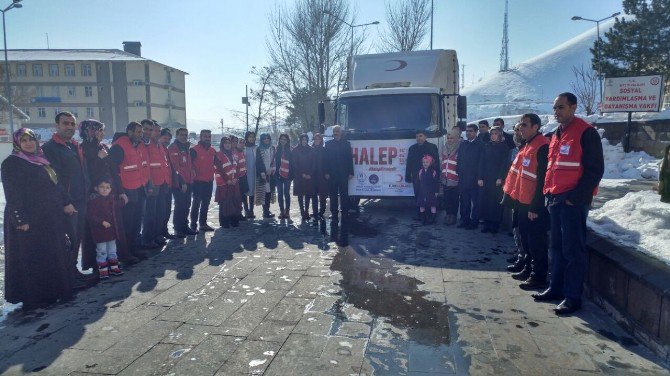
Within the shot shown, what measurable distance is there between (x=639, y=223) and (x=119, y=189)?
6.57 meters

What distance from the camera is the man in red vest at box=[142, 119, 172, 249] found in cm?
691

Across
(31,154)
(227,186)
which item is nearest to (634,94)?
(227,186)

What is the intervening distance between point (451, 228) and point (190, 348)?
5.88m

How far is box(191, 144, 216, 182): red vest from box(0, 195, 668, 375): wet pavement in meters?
2.18

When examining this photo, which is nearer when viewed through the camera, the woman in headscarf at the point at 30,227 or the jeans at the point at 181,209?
the woman in headscarf at the point at 30,227

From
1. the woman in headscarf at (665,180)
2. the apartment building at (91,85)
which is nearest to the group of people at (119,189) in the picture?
the woman in headscarf at (665,180)

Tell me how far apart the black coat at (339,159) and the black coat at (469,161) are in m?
2.16

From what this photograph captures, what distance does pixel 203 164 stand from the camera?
26.9 ft

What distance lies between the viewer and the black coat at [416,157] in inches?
327

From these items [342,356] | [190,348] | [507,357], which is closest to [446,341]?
[507,357]

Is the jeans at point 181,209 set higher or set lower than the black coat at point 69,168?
lower

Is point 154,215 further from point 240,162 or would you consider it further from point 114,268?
point 240,162

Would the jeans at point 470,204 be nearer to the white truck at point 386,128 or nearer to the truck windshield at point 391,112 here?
the white truck at point 386,128

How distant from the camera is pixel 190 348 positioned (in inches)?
139
